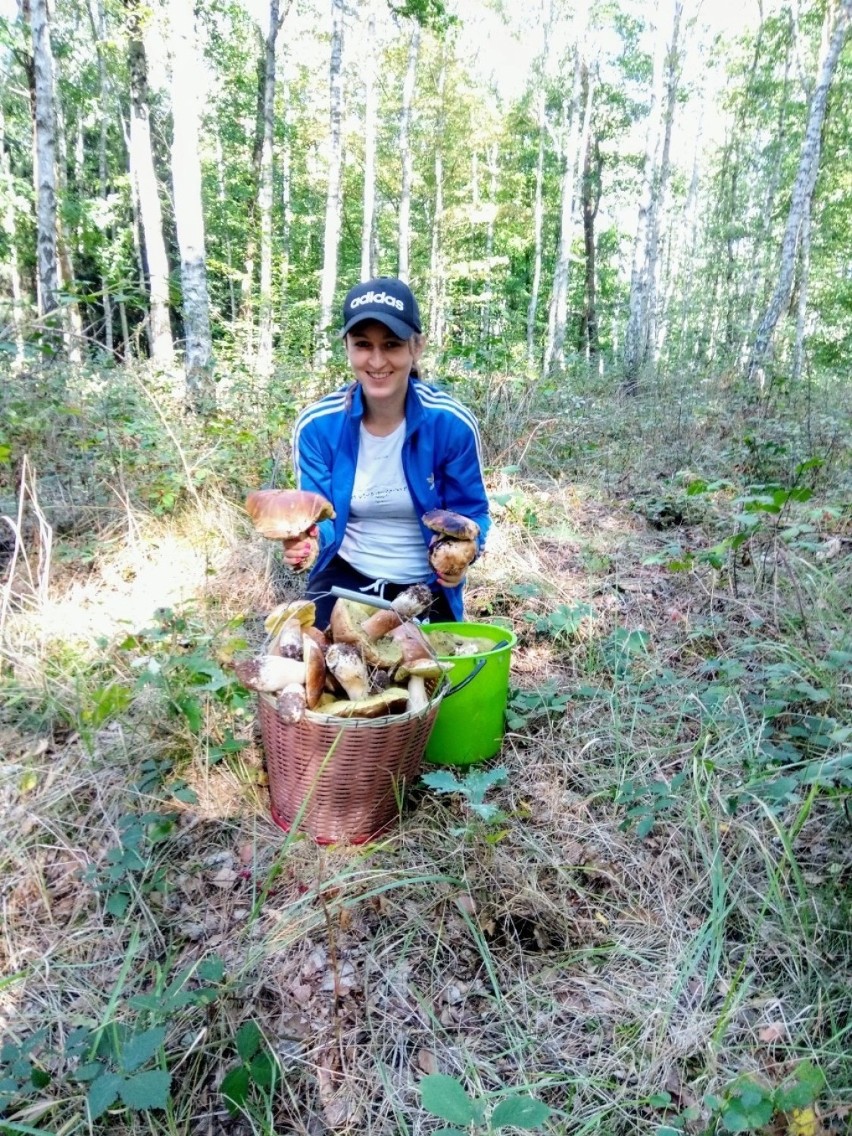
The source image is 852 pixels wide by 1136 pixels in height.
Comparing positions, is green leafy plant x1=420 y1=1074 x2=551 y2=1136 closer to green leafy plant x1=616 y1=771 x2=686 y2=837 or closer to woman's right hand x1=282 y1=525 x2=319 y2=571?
green leafy plant x1=616 y1=771 x2=686 y2=837

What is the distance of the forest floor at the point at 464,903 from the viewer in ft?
4.06

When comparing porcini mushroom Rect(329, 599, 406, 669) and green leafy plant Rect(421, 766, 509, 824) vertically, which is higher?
porcini mushroom Rect(329, 599, 406, 669)

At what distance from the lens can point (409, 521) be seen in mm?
2578

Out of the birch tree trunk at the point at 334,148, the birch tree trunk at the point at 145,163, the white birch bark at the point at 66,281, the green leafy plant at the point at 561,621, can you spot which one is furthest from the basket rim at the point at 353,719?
the birch tree trunk at the point at 334,148

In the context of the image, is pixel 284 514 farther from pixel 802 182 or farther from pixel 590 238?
pixel 590 238

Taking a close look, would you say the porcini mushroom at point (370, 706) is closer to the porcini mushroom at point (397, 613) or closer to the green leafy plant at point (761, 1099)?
the porcini mushroom at point (397, 613)

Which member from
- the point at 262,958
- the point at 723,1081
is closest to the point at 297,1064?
the point at 262,958

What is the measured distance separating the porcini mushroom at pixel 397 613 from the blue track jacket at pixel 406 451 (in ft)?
1.37

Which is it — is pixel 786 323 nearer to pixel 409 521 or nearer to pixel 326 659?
pixel 409 521

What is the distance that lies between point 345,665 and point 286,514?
0.48 meters

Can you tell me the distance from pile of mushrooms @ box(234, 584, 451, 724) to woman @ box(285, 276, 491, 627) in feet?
1.04

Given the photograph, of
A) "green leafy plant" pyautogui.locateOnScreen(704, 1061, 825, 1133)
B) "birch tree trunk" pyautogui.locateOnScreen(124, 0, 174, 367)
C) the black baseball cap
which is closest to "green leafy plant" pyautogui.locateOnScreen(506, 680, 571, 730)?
"green leafy plant" pyautogui.locateOnScreen(704, 1061, 825, 1133)

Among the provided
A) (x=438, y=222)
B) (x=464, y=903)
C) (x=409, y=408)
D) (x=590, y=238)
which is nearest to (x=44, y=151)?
(x=409, y=408)

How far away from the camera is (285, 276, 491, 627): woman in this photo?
2.35 metres
